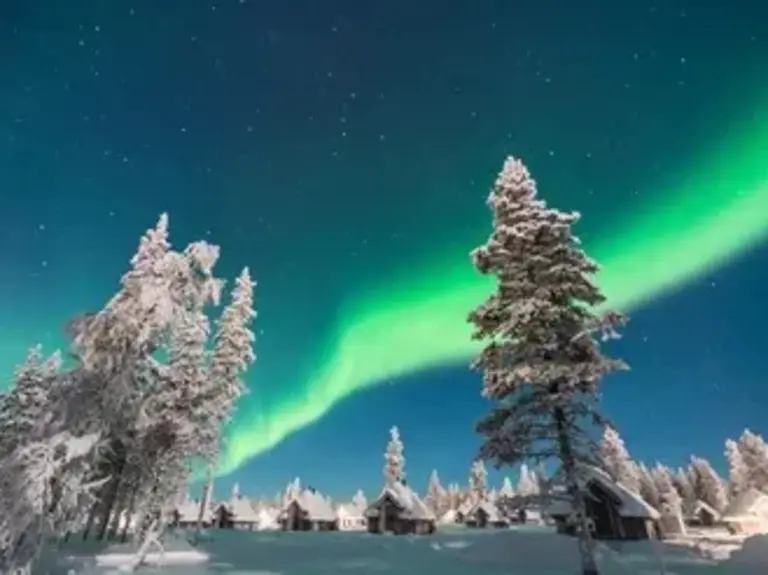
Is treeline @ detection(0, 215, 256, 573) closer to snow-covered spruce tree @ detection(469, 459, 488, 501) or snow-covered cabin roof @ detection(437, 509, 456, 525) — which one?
snow-covered spruce tree @ detection(469, 459, 488, 501)

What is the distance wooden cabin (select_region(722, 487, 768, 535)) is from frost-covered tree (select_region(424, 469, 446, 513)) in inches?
3092

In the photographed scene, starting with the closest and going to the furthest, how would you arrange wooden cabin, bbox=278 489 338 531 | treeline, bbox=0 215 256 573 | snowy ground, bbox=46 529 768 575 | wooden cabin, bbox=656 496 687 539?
treeline, bbox=0 215 256 573 → snowy ground, bbox=46 529 768 575 → wooden cabin, bbox=656 496 687 539 → wooden cabin, bbox=278 489 338 531

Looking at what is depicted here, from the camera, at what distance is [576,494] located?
14930 mm

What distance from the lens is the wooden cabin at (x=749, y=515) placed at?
201 ft

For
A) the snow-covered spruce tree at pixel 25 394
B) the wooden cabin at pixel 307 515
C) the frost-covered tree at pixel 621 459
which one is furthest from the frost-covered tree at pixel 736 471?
the snow-covered spruce tree at pixel 25 394

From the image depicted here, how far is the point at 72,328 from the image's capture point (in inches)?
628

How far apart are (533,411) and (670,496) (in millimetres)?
77625

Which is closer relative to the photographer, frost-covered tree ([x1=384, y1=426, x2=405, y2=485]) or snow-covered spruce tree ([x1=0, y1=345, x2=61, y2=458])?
snow-covered spruce tree ([x1=0, y1=345, x2=61, y2=458])

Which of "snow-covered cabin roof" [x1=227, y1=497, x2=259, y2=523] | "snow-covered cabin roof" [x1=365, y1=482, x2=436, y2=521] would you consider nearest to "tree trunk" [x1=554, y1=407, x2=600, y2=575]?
"snow-covered cabin roof" [x1=365, y1=482, x2=436, y2=521]

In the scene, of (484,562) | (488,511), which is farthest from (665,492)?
(484,562)

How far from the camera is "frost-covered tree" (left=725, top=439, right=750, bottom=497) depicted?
79.6 meters

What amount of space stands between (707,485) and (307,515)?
69.9 m

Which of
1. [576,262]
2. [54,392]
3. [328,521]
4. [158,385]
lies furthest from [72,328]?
[328,521]

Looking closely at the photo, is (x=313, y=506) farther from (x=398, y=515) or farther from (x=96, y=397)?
(x=96, y=397)
